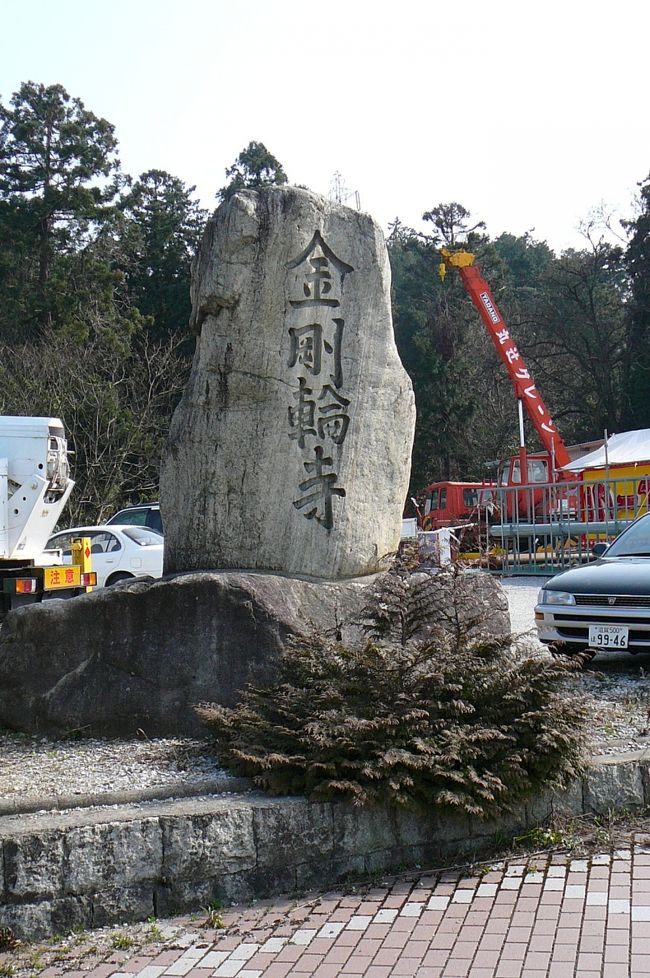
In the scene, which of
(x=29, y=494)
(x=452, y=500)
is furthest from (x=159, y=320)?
(x=29, y=494)

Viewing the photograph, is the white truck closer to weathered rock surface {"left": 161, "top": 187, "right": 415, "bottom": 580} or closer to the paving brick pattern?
weathered rock surface {"left": 161, "top": 187, "right": 415, "bottom": 580}

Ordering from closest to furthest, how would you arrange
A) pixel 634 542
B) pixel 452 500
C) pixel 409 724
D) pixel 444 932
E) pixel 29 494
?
pixel 444 932 → pixel 409 724 → pixel 634 542 → pixel 29 494 → pixel 452 500

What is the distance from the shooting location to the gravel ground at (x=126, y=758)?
5145mm

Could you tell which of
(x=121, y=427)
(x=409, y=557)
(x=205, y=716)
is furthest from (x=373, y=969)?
(x=121, y=427)

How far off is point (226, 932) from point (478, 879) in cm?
115

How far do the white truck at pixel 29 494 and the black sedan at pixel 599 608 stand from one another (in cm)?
845

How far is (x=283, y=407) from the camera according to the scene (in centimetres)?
725

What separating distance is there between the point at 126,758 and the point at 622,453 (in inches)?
809

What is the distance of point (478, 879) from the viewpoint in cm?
477

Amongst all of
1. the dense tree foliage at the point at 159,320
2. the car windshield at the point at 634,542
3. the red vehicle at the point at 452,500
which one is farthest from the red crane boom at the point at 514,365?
the car windshield at the point at 634,542

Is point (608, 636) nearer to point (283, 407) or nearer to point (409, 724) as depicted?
point (283, 407)

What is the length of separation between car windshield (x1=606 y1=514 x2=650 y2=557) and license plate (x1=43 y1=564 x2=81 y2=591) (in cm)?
825

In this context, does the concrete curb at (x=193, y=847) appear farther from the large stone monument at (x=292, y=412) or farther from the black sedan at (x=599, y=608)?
the black sedan at (x=599, y=608)

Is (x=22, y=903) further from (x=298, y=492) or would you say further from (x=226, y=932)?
(x=298, y=492)
